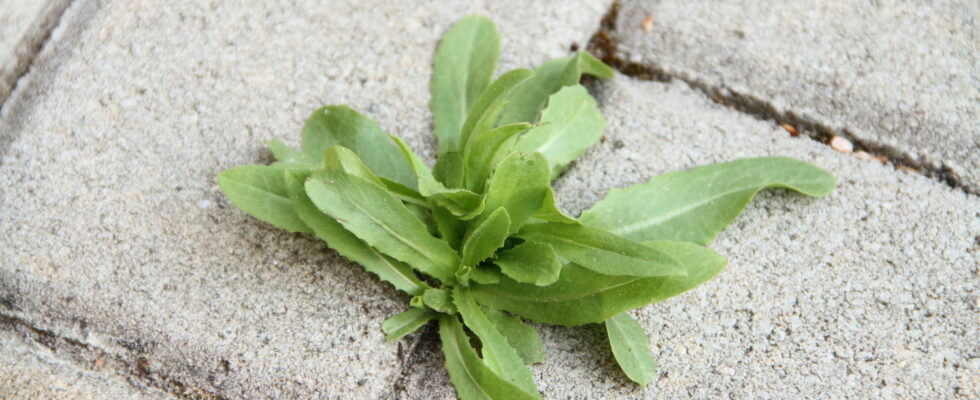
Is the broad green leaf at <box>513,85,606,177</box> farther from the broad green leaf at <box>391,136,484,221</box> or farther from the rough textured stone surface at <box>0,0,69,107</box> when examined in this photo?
the rough textured stone surface at <box>0,0,69,107</box>

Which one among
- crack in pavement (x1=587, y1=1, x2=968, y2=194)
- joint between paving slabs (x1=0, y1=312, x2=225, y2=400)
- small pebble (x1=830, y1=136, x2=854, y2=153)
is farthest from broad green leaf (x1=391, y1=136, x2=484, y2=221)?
small pebble (x1=830, y1=136, x2=854, y2=153)

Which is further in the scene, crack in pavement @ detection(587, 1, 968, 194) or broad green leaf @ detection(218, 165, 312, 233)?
crack in pavement @ detection(587, 1, 968, 194)

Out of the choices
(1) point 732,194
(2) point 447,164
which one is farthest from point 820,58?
(2) point 447,164

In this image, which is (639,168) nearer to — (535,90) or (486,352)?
(535,90)

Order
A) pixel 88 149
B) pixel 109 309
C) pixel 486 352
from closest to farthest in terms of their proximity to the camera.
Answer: pixel 486 352 → pixel 109 309 → pixel 88 149

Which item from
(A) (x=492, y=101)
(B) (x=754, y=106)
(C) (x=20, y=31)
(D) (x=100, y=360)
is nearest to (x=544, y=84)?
(A) (x=492, y=101)

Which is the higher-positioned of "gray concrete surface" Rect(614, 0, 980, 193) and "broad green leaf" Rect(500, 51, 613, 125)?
"broad green leaf" Rect(500, 51, 613, 125)

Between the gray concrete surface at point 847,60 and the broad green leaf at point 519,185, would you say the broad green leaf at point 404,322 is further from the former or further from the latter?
the gray concrete surface at point 847,60
